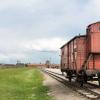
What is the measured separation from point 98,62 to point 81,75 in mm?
1632

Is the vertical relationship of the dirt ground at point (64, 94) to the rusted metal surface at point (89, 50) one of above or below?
below

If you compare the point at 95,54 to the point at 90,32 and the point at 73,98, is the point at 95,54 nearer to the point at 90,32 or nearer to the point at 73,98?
the point at 90,32

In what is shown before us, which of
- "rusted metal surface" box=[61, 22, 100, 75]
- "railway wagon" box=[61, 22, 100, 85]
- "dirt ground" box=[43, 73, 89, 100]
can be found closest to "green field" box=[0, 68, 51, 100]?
"dirt ground" box=[43, 73, 89, 100]

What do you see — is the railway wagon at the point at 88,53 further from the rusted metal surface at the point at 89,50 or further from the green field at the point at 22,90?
the green field at the point at 22,90

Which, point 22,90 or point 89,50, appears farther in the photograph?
point 22,90

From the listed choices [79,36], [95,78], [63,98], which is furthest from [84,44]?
[63,98]

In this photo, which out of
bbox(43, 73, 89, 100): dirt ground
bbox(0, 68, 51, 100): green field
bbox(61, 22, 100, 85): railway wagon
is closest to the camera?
bbox(43, 73, 89, 100): dirt ground

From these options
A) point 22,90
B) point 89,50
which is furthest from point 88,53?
point 22,90

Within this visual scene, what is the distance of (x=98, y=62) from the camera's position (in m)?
27.3

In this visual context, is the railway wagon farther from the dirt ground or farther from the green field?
the green field

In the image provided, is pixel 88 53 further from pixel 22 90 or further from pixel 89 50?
pixel 22 90

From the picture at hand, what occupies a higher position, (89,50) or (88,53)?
(89,50)

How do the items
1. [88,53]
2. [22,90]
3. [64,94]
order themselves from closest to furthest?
Result: 1. [64,94]
2. [88,53]
3. [22,90]

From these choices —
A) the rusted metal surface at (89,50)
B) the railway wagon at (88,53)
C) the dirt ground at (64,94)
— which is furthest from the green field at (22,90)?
the rusted metal surface at (89,50)
